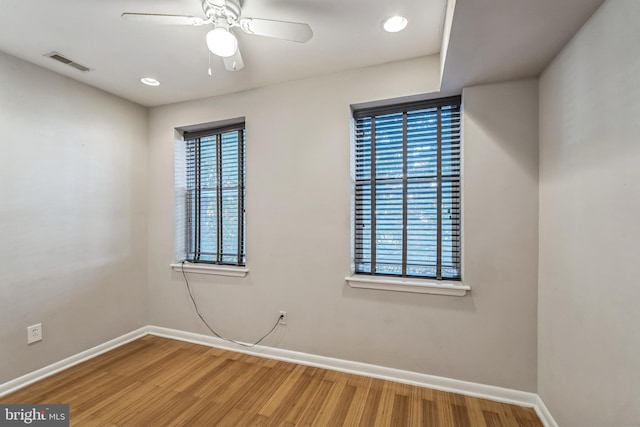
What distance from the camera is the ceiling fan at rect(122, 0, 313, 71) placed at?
1404 millimetres

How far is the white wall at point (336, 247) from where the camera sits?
1.91m

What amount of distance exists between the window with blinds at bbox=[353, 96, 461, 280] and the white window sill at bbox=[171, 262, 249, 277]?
1.15 meters

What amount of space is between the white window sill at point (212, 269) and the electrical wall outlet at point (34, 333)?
3.54ft

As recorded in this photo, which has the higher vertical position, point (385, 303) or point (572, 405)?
point (385, 303)

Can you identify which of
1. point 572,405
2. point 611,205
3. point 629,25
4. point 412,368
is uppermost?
point 629,25

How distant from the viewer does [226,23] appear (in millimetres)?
1572

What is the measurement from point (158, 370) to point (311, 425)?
4.87 feet

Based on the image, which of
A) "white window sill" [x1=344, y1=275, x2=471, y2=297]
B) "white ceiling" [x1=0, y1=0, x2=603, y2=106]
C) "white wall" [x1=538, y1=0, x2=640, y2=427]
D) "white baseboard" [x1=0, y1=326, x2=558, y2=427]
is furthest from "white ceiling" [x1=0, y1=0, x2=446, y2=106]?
"white baseboard" [x1=0, y1=326, x2=558, y2=427]

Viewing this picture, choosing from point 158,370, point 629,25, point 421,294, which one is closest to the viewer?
point 629,25

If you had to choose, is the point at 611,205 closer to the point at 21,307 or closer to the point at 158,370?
the point at 158,370

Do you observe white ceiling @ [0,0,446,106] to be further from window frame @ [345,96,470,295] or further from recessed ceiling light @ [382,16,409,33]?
window frame @ [345,96,470,295]

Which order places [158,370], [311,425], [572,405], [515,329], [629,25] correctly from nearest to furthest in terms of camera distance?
[629,25]
[572,405]
[311,425]
[515,329]
[158,370]

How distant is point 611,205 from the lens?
1.18 meters

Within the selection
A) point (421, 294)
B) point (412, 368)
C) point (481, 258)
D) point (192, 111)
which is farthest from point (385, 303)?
point (192, 111)
